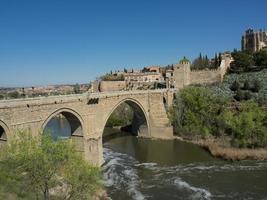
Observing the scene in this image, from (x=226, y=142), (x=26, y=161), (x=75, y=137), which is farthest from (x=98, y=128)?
(x=26, y=161)

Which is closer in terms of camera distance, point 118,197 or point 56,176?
point 56,176

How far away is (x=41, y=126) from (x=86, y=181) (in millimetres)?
8671

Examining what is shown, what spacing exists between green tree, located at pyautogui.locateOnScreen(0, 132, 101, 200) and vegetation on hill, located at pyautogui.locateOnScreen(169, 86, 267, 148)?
22678 millimetres

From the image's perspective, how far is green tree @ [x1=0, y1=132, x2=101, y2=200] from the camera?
14773mm

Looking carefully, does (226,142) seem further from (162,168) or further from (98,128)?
(98,128)

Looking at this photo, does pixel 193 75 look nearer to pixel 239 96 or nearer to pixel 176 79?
pixel 176 79

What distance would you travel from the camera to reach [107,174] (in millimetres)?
27609

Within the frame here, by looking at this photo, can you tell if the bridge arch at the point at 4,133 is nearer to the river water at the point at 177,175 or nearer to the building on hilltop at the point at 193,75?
the river water at the point at 177,175

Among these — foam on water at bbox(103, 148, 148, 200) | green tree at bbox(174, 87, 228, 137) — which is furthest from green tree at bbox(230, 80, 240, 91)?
foam on water at bbox(103, 148, 148, 200)

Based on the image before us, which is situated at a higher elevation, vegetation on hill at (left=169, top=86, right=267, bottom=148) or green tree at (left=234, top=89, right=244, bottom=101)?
green tree at (left=234, top=89, right=244, bottom=101)

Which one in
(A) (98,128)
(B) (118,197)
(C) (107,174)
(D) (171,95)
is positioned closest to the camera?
(B) (118,197)

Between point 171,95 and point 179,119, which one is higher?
point 171,95

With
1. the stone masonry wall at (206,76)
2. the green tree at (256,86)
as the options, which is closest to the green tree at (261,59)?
the stone masonry wall at (206,76)

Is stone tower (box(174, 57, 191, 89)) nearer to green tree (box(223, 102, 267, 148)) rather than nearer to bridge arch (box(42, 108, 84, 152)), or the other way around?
green tree (box(223, 102, 267, 148))
